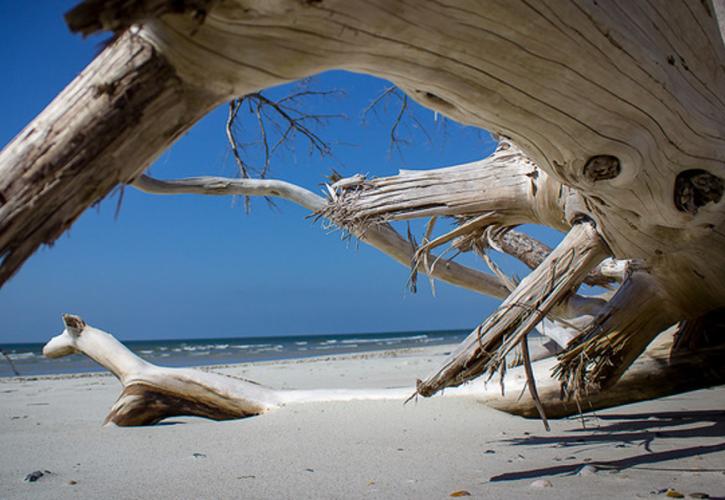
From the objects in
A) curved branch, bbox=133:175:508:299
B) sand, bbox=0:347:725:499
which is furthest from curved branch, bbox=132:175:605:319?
sand, bbox=0:347:725:499

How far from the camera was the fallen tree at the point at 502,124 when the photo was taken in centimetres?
113

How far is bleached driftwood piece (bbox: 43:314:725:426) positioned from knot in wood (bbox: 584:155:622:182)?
1.90 meters

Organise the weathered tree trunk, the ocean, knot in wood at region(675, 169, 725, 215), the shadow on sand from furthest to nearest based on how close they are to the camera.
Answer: the ocean → the shadow on sand → knot in wood at region(675, 169, 725, 215) → the weathered tree trunk

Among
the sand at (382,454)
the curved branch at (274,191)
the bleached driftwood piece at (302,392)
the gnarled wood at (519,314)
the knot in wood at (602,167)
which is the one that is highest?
the curved branch at (274,191)

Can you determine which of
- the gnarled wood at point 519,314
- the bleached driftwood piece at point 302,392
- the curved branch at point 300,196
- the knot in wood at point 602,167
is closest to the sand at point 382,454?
the bleached driftwood piece at point 302,392

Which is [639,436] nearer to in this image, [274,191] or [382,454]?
[382,454]

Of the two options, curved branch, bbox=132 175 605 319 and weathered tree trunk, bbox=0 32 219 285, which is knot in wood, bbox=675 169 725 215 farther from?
curved branch, bbox=132 175 605 319

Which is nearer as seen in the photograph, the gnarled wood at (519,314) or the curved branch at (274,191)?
the gnarled wood at (519,314)

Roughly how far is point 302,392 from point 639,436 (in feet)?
8.07

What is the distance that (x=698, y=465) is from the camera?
2465 mm

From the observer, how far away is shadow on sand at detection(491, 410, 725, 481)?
2553mm

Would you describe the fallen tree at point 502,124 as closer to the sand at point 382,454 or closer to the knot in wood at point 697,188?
the knot in wood at point 697,188

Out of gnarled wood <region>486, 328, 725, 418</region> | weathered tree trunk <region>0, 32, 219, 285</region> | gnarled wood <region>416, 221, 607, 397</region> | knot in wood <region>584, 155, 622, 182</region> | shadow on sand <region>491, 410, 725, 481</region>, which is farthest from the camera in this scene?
gnarled wood <region>486, 328, 725, 418</region>

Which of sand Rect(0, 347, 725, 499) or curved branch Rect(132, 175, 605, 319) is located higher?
curved branch Rect(132, 175, 605, 319)
